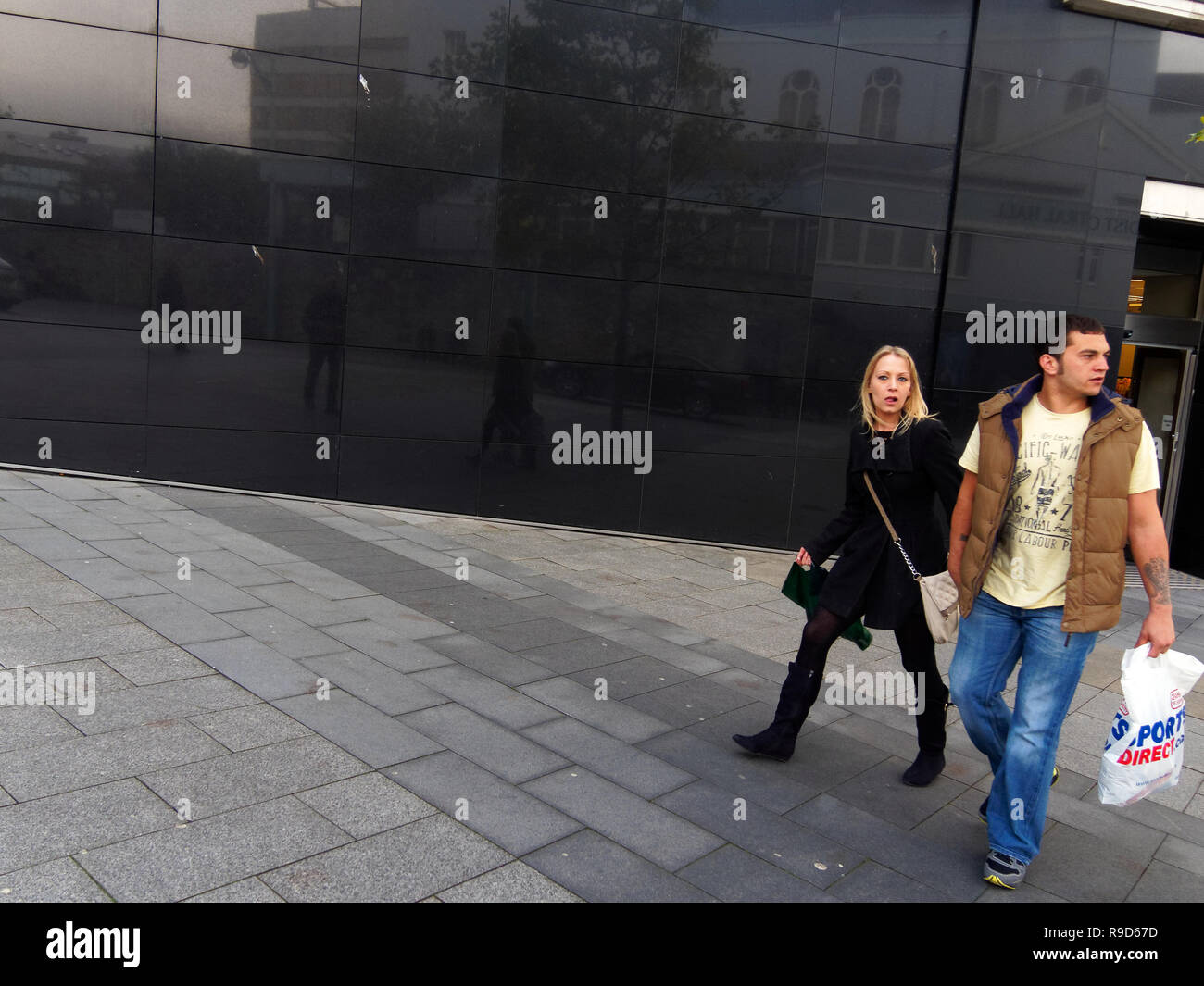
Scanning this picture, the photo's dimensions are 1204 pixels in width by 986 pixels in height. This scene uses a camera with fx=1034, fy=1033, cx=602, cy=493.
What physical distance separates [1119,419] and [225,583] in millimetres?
5148

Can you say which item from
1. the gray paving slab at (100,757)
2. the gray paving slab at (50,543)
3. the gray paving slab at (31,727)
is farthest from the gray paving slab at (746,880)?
the gray paving slab at (50,543)

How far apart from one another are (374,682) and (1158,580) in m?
3.50

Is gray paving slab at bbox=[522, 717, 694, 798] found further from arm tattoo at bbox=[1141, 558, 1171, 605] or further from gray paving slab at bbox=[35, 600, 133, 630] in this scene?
gray paving slab at bbox=[35, 600, 133, 630]

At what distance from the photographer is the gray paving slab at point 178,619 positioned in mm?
5484

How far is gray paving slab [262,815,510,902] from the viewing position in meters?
3.29

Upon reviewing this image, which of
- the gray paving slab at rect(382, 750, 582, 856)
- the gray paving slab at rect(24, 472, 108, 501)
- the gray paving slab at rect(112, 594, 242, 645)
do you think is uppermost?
the gray paving slab at rect(24, 472, 108, 501)

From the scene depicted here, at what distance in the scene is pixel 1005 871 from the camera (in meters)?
3.74

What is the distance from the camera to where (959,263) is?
10.1m

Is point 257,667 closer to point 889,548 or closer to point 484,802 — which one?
point 484,802

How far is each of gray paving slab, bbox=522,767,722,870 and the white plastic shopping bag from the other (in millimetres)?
1425

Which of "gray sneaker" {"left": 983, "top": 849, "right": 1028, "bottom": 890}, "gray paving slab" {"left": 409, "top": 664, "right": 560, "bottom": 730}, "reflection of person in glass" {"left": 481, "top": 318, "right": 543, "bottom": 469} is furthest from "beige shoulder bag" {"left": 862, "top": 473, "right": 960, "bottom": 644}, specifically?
"reflection of person in glass" {"left": 481, "top": 318, "right": 543, "bottom": 469}

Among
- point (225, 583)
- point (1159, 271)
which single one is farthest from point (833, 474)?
point (225, 583)

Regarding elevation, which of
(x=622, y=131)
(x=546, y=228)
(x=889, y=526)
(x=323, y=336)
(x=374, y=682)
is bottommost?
(x=374, y=682)

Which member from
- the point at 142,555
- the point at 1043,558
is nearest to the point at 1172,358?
the point at 1043,558
